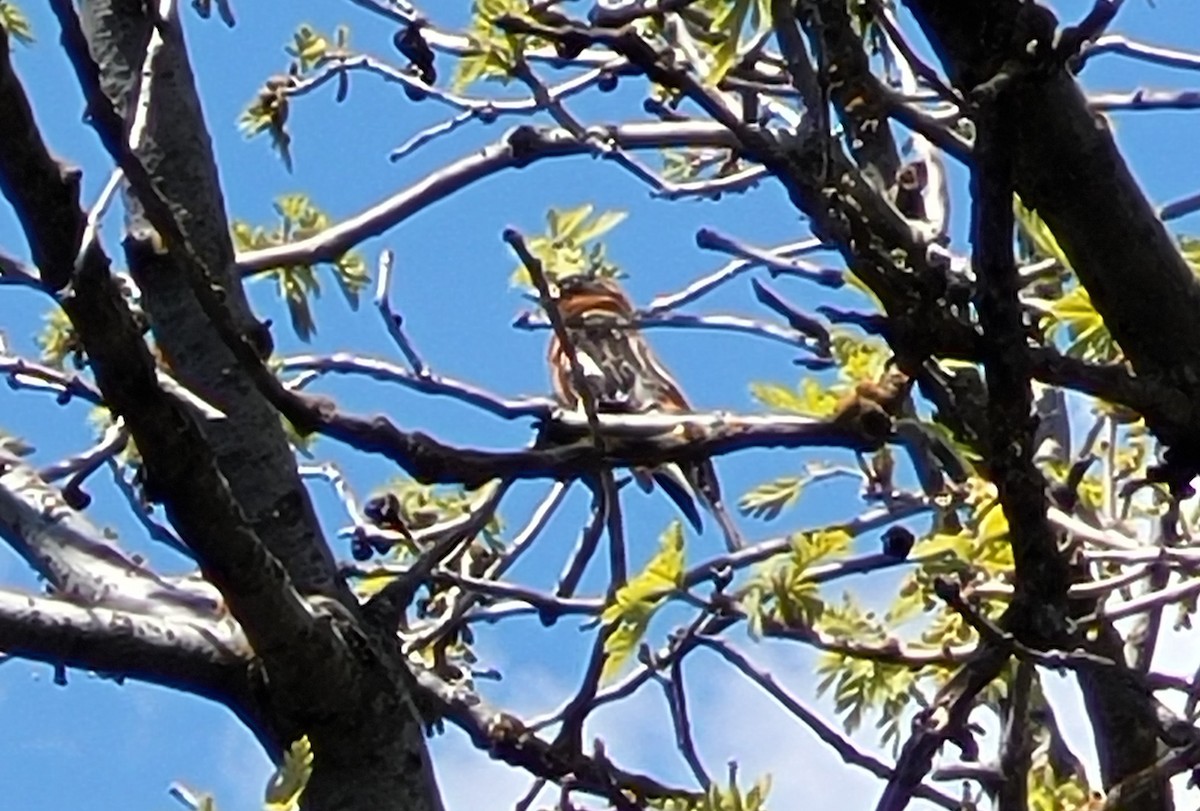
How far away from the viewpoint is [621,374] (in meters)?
5.60

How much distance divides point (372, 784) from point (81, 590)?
1.69ft

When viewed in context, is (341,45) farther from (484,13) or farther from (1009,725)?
(1009,725)

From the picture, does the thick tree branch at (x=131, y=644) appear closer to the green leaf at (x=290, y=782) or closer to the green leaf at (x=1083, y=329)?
the green leaf at (x=290, y=782)

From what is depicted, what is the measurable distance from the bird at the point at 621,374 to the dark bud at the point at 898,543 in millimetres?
261

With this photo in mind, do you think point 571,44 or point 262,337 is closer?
point 571,44

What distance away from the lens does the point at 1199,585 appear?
231 cm

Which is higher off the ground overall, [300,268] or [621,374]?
[621,374]

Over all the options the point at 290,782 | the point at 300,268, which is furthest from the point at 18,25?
the point at 290,782

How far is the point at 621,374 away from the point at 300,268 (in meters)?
2.19

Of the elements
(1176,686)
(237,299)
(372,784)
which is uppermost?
(237,299)

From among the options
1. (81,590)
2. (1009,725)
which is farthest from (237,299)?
(1009,725)

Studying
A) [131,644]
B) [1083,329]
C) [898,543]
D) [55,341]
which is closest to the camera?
[898,543]

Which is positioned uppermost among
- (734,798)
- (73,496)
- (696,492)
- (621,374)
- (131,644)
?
(621,374)

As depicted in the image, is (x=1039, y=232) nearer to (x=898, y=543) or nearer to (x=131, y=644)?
(x=898, y=543)
